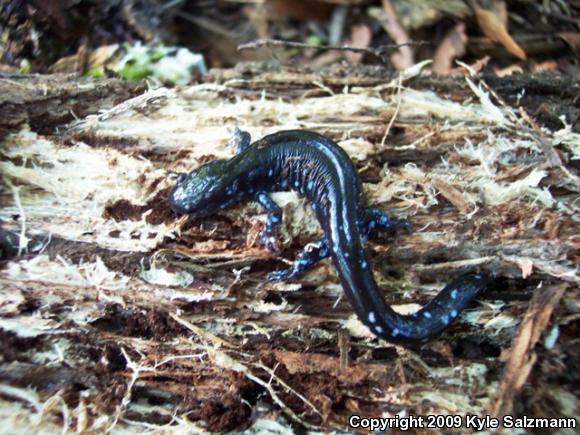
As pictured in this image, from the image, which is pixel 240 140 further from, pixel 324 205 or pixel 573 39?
pixel 573 39

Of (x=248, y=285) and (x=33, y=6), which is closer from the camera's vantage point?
(x=248, y=285)

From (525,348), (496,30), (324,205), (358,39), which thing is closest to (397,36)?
(358,39)

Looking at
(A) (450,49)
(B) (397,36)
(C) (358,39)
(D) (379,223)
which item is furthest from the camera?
(C) (358,39)

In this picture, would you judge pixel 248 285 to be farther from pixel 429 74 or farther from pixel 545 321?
pixel 429 74

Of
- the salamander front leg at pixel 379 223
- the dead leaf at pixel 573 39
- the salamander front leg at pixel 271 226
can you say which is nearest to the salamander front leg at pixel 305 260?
the salamander front leg at pixel 271 226

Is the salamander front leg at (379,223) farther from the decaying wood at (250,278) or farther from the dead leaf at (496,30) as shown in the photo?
the dead leaf at (496,30)

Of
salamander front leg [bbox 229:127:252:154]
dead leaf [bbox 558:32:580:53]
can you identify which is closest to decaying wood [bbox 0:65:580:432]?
salamander front leg [bbox 229:127:252:154]

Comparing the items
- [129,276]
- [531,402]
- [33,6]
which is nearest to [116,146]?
[129,276]
